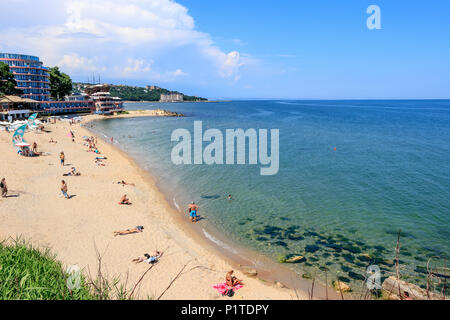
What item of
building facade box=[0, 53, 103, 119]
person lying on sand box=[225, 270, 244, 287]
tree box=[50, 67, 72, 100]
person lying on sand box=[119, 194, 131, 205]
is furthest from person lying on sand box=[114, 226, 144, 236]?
tree box=[50, 67, 72, 100]

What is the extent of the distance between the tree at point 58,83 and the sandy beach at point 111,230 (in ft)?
237

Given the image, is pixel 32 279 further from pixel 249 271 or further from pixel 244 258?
pixel 244 258

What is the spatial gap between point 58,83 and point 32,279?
103 meters

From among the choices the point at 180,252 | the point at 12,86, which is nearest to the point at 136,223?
the point at 180,252

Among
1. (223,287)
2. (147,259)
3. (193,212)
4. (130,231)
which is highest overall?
(193,212)

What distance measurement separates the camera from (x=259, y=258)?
16.8 meters

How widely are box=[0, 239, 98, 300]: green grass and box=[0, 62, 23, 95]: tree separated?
76044 millimetres

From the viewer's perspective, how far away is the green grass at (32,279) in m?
6.52

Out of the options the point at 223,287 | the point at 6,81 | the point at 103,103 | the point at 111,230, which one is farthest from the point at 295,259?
the point at 103,103

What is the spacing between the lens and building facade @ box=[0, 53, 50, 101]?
7462cm

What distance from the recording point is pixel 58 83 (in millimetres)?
91875

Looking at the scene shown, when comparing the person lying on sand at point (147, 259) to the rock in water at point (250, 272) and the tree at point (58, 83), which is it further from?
the tree at point (58, 83)
